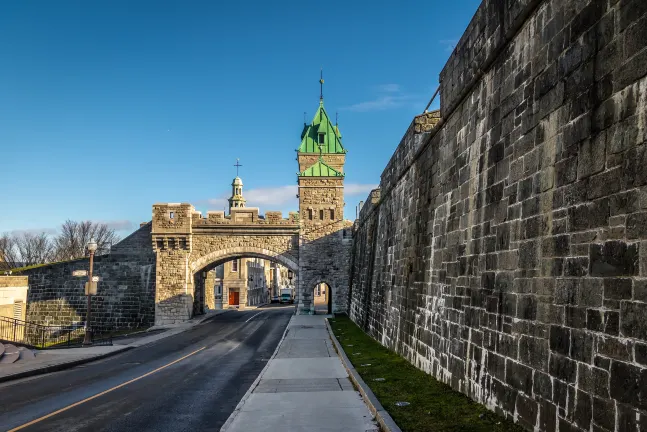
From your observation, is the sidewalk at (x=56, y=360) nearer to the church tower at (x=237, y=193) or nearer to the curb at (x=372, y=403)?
the curb at (x=372, y=403)

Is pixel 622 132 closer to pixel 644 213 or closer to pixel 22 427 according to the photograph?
pixel 644 213

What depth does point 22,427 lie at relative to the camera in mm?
8383

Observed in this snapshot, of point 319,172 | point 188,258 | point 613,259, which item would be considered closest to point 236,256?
point 188,258

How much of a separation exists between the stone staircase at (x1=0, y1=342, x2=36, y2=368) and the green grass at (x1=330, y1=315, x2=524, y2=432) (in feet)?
32.3

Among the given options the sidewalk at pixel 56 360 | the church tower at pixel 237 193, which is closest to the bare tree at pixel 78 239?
the church tower at pixel 237 193

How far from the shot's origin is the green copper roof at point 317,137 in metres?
50.6

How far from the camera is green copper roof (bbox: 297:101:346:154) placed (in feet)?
166

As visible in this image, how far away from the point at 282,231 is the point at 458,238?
28890mm

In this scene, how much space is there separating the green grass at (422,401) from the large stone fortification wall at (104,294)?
25948mm

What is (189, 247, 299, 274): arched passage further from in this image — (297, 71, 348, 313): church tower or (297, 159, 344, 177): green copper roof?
(297, 159, 344, 177): green copper roof

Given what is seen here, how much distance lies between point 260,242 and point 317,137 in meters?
16.2

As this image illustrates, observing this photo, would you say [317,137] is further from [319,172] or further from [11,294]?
[11,294]

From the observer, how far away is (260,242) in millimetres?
38219

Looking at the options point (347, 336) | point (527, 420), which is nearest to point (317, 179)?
point (347, 336)
